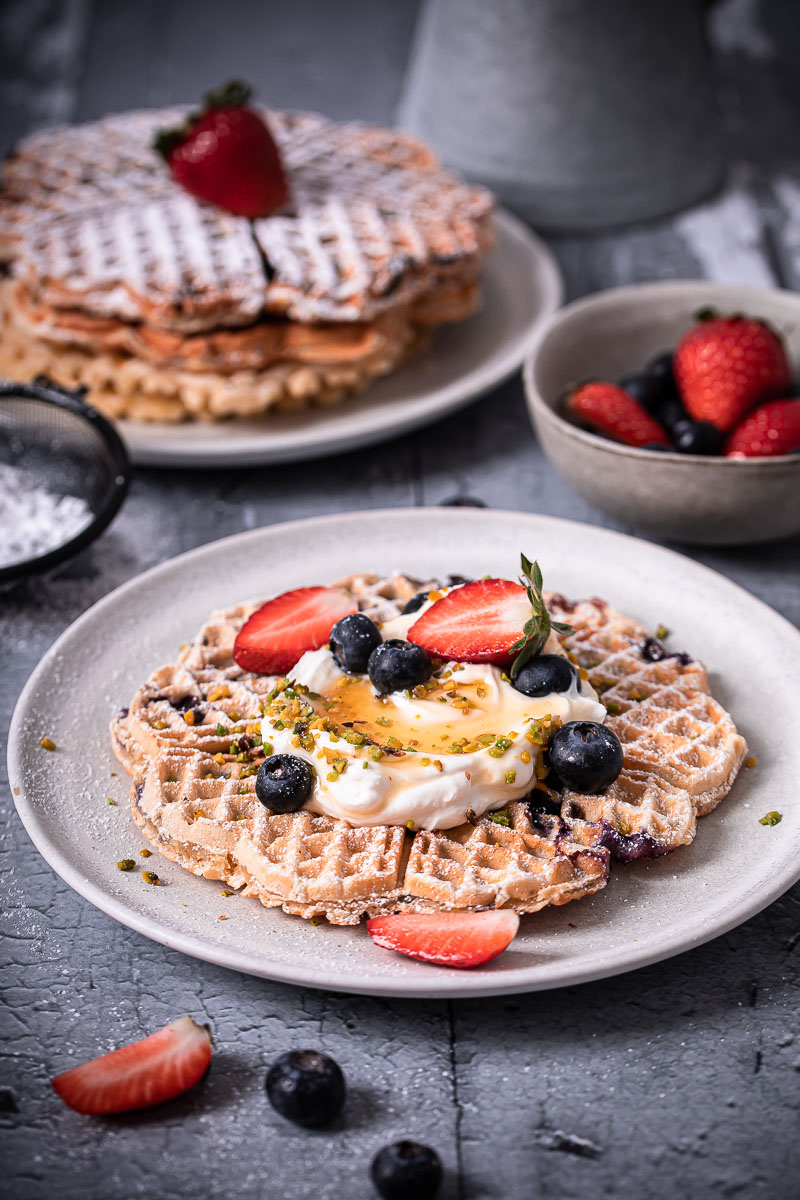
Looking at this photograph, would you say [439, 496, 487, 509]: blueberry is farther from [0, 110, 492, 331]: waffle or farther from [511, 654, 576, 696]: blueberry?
[511, 654, 576, 696]: blueberry

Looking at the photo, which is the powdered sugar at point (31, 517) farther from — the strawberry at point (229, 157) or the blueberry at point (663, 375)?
the blueberry at point (663, 375)

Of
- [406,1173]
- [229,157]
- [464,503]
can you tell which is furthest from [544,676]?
[229,157]

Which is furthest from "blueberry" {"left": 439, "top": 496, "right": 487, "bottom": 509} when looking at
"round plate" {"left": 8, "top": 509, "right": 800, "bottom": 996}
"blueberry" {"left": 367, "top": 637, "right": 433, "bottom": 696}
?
"blueberry" {"left": 367, "top": 637, "right": 433, "bottom": 696}

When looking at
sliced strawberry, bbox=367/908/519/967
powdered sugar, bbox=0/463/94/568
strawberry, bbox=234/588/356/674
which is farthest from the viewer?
powdered sugar, bbox=0/463/94/568

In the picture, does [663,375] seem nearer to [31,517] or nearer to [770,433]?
[770,433]

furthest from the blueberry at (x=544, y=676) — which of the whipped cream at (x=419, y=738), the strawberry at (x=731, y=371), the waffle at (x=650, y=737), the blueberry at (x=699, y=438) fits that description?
the strawberry at (x=731, y=371)
